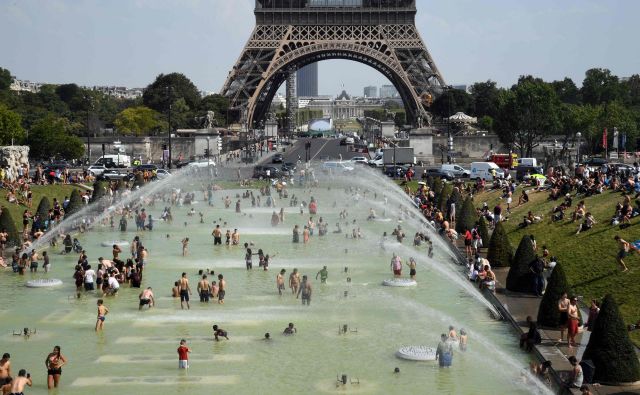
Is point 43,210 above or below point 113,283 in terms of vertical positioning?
above

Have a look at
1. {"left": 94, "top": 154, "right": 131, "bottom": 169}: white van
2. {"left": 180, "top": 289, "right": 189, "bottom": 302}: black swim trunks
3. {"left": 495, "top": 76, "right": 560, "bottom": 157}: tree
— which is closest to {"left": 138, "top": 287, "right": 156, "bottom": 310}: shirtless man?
{"left": 180, "top": 289, "right": 189, "bottom": 302}: black swim trunks

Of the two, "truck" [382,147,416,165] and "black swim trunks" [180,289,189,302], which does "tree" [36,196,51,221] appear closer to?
"black swim trunks" [180,289,189,302]

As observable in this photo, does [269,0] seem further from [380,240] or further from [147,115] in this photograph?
[380,240]

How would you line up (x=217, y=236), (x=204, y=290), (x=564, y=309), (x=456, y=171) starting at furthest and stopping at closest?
(x=456, y=171) < (x=217, y=236) < (x=204, y=290) < (x=564, y=309)

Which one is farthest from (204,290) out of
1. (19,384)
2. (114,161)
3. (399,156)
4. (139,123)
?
(139,123)

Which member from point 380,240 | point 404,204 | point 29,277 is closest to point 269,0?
point 404,204

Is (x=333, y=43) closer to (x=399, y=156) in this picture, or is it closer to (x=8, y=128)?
(x=399, y=156)
